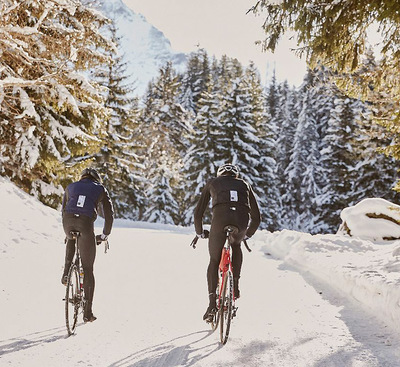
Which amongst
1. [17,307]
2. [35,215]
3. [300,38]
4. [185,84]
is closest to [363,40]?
[300,38]

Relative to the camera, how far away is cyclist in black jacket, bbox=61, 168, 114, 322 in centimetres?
500

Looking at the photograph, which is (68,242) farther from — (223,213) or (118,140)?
(118,140)

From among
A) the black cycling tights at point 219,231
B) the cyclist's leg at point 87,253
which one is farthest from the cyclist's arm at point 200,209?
the cyclist's leg at point 87,253

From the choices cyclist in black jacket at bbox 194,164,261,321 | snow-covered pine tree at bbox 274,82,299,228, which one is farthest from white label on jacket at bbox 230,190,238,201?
snow-covered pine tree at bbox 274,82,299,228

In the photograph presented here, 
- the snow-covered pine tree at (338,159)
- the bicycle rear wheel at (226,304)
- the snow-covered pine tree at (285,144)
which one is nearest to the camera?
the bicycle rear wheel at (226,304)

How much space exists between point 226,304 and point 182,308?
1863 mm

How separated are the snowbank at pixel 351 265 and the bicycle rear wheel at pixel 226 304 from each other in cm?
253

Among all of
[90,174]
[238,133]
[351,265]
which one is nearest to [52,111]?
[90,174]

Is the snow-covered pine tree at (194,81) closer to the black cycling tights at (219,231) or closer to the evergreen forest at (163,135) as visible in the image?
the evergreen forest at (163,135)

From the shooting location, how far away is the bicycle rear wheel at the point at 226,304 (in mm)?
4816

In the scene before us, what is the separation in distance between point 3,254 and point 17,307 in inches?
87.0

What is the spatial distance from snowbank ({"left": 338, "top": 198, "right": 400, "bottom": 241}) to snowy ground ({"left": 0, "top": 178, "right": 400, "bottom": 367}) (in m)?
2.71

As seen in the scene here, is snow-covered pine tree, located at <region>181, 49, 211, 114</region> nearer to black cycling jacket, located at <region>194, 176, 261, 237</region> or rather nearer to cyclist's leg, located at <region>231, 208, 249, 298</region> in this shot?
black cycling jacket, located at <region>194, 176, 261, 237</region>

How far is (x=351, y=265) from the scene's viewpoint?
9.04 m
